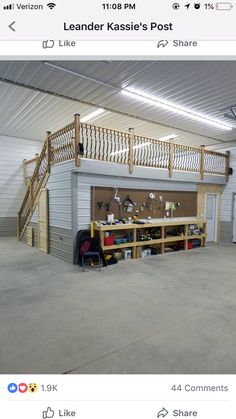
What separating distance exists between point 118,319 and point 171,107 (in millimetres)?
5493

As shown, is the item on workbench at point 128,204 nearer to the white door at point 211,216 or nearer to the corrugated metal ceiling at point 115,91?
the corrugated metal ceiling at point 115,91

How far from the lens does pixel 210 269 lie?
5211 mm

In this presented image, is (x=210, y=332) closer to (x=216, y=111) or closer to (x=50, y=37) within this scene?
(x=50, y=37)

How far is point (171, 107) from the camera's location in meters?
6.19

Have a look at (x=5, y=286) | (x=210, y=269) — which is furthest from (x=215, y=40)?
(x=210, y=269)

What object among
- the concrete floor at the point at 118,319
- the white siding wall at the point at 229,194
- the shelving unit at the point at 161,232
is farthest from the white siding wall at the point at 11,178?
the white siding wall at the point at 229,194

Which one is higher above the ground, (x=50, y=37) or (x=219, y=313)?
(x=50, y=37)

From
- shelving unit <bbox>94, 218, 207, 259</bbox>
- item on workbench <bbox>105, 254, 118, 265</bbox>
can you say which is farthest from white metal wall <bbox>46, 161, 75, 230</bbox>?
item on workbench <bbox>105, 254, 118, 265</bbox>

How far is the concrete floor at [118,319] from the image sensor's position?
6.85 ft

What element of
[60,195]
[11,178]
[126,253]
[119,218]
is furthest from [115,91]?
[11,178]

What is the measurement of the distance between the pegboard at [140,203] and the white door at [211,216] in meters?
0.82
